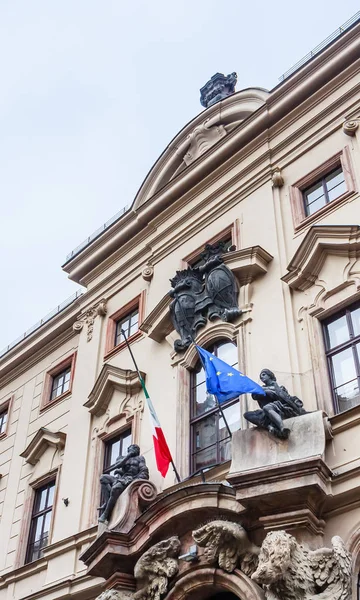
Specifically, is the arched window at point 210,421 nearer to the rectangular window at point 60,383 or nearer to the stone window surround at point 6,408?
the rectangular window at point 60,383

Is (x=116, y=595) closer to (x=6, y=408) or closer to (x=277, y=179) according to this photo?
(x=277, y=179)

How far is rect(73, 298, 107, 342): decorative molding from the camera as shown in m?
17.8

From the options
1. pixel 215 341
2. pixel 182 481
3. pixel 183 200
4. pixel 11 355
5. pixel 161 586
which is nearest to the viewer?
pixel 161 586

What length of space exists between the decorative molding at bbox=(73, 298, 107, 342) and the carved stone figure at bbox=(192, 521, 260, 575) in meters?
7.96

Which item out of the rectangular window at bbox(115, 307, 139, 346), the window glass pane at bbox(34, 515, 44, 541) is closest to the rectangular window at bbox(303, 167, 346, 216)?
the rectangular window at bbox(115, 307, 139, 346)

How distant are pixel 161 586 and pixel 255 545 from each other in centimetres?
191

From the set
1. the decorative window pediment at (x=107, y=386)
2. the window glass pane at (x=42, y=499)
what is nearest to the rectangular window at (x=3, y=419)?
the window glass pane at (x=42, y=499)

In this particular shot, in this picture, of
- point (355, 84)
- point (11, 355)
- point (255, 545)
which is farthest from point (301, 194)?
point (11, 355)

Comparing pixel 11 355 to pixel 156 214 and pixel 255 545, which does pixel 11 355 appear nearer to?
pixel 156 214

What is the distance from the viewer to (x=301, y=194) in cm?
1388

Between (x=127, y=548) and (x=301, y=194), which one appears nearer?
(x=127, y=548)

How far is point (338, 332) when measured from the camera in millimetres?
11539

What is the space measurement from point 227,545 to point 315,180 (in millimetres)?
6866

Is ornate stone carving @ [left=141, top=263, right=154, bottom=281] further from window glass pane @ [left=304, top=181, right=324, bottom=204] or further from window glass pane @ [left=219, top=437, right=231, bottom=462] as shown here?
window glass pane @ [left=219, top=437, right=231, bottom=462]
